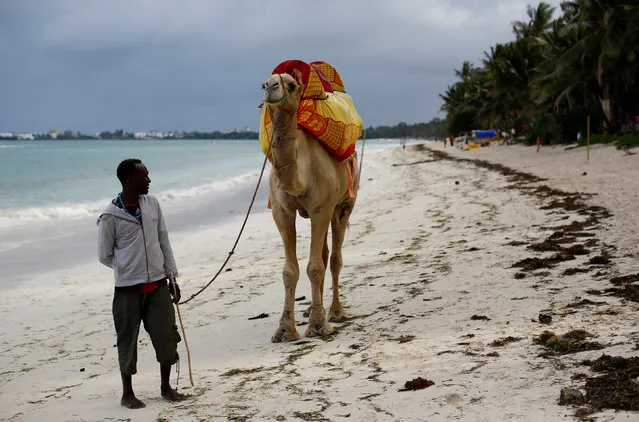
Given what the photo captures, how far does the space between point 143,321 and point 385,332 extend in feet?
7.20

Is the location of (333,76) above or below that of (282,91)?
above

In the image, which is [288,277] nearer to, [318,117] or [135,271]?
[318,117]

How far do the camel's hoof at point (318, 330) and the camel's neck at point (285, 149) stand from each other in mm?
1365

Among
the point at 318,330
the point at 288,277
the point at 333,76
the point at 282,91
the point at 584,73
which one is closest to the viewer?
the point at 282,91

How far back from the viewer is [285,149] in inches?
227

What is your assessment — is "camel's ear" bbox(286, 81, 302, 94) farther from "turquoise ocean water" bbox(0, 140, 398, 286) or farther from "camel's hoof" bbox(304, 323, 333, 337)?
"turquoise ocean water" bbox(0, 140, 398, 286)

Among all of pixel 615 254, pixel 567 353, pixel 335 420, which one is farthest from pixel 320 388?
pixel 615 254

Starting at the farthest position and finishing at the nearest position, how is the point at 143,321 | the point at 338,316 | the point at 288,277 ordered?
the point at 338,316
the point at 288,277
the point at 143,321

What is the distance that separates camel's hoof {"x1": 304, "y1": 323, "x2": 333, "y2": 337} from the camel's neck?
136 cm

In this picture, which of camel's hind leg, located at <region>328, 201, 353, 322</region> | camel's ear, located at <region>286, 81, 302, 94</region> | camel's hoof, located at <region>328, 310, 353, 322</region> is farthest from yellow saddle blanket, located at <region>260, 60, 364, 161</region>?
camel's hoof, located at <region>328, 310, 353, 322</region>

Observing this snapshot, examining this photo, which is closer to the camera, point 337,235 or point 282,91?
point 282,91

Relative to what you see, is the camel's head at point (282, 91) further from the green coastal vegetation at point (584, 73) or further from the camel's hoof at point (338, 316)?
the green coastal vegetation at point (584, 73)

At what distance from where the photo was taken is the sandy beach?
14.2ft

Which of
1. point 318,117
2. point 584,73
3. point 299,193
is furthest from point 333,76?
point 584,73
